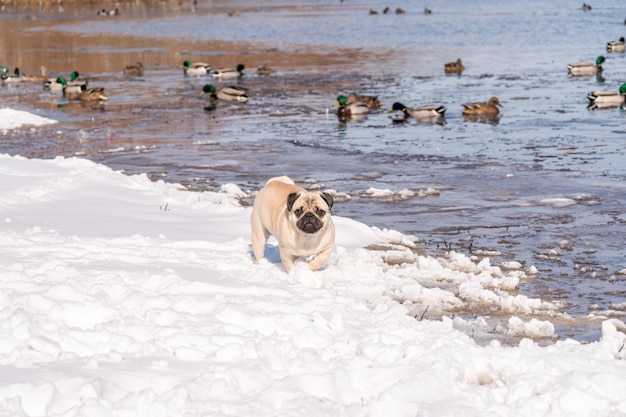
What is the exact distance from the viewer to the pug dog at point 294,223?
791cm

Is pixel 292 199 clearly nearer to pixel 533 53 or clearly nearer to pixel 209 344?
pixel 209 344

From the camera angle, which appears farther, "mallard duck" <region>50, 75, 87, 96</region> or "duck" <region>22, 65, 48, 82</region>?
"duck" <region>22, 65, 48, 82</region>

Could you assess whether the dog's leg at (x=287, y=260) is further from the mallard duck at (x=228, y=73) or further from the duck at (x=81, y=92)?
the mallard duck at (x=228, y=73)

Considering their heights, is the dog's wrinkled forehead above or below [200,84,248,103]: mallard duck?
above

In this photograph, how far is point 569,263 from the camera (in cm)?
959

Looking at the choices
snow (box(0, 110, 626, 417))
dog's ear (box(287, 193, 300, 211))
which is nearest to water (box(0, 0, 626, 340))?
snow (box(0, 110, 626, 417))

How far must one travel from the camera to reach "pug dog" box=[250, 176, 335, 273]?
7.91 metres

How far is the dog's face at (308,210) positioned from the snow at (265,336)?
16.3 inches

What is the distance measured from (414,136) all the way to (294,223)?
12.3m

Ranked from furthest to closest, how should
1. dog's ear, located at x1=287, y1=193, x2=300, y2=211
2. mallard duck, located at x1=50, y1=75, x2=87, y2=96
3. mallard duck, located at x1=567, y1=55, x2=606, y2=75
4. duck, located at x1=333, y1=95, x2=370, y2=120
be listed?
1. mallard duck, located at x1=567, y1=55, x2=606, y2=75
2. mallard duck, located at x1=50, y1=75, x2=87, y2=96
3. duck, located at x1=333, y1=95, x2=370, y2=120
4. dog's ear, located at x1=287, y1=193, x2=300, y2=211

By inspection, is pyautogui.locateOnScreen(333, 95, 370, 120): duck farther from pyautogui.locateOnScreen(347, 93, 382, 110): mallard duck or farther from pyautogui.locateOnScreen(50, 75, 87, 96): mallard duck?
pyautogui.locateOnScreen(50, 75, 87, 96): mallard duck

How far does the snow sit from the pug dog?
0.17 metres

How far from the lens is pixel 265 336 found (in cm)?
625

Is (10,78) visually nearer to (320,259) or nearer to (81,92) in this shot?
(81,92)
